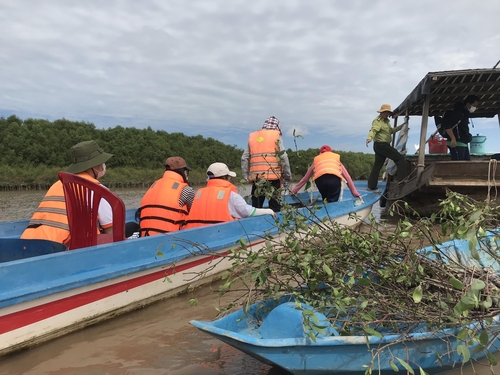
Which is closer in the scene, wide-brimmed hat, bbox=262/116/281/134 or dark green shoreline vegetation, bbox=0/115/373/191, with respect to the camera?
wide-brimmed hat, bbox=262/116/281/134

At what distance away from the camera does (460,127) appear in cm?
834

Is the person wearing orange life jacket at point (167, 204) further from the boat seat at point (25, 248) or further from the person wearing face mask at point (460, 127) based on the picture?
the person wearing face mask at point (460, 127)

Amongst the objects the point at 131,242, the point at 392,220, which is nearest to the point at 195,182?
the point at 392,220

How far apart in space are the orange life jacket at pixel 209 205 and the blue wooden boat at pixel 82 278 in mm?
193

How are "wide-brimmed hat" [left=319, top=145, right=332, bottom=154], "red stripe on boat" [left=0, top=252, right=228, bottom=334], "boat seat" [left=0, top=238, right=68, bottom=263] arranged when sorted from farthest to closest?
"wide-brimmed hat" [left=319, top=145, right=332, bottom=154]
"boat seat" [left=0, top=238, right=68, bottom=263]
"red stripe on boat" [left=0, top=252, right=228, bottom=334]

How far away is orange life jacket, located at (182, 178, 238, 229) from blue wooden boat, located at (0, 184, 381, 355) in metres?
0.19

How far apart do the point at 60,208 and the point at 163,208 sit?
1.17 metres

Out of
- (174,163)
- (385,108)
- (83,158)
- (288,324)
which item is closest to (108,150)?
(385,108)

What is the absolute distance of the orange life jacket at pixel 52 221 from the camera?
3.62 metres

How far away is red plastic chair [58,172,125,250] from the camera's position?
3.42 m

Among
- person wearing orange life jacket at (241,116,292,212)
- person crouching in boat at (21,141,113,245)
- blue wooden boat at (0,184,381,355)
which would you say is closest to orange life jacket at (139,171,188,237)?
blue wooden boat at (0,184,381,355)

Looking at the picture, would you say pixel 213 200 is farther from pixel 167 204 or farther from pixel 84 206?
pixel 84 206

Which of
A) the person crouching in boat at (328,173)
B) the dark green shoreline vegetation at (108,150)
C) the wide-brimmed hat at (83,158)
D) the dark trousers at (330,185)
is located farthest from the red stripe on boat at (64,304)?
the dark green shoreline vegetation at (108,150)

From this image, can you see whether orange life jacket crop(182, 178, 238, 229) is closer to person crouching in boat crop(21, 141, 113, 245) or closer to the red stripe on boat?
the red stripe on boat
